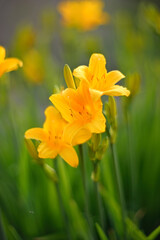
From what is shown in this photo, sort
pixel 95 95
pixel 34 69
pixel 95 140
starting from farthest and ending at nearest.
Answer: pixel 34 69 < pixel 95 140 < pixel 95 95

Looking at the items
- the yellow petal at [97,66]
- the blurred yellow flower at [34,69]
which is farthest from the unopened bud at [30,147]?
the blurred yellow flower at [34,69]

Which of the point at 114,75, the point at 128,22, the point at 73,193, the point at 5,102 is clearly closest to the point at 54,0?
the point at 128,22

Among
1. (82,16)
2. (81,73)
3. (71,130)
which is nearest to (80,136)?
(71,130)

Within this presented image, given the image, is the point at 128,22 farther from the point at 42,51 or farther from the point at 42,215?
the point at 42,215

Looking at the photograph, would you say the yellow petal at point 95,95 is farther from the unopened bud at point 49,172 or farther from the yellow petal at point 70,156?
the unopened bud at point 49,172

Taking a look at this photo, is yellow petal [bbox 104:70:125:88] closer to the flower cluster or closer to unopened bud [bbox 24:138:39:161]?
the flower cluster

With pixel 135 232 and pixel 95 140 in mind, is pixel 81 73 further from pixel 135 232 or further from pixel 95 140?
pixel 135 232

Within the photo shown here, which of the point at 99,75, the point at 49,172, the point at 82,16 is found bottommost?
the point at 49,172

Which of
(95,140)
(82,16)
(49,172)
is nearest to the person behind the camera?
(95,140)

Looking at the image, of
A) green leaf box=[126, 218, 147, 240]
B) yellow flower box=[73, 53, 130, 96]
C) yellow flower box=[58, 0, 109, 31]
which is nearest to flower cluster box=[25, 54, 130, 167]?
yellow flower box=[73, 53, 130, 96]
